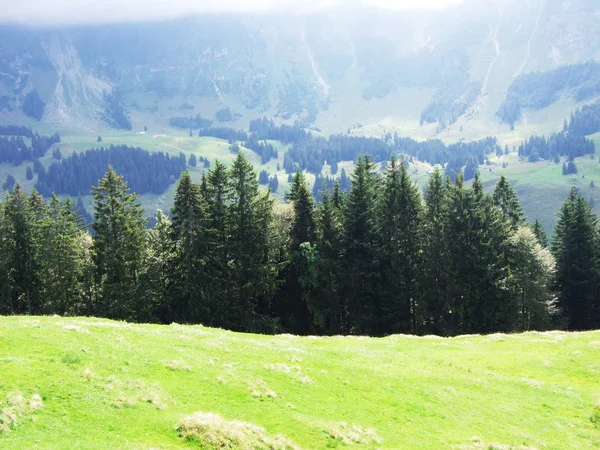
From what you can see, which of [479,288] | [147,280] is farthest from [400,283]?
[147,280]

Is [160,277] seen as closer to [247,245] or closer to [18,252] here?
[247,245]

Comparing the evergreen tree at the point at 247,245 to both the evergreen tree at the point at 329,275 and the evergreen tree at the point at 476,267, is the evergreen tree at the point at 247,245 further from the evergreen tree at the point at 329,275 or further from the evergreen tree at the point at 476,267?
the evergreen tree at the point at 476,267

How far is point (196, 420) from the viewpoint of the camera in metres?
20.8

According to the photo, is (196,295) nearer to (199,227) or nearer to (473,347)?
(199,227)

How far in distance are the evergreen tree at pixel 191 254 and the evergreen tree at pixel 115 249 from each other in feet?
18.4

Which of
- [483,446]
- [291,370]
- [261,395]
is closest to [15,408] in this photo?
[261,395]

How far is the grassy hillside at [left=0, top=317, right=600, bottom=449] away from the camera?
2028 centimetres

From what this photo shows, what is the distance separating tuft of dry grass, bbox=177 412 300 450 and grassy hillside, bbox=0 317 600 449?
7 cm

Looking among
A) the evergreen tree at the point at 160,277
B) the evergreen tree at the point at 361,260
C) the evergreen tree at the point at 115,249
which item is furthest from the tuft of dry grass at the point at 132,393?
the evergreen tree at the point at 361,260

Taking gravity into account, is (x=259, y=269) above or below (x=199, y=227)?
below

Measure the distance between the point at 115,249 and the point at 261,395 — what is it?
4544cm

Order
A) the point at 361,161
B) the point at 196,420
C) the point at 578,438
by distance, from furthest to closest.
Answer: the point at 361,161 < the point at 578,438 < the point at 196,420

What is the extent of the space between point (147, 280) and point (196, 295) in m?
7.59

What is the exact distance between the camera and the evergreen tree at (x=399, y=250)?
72812mm
